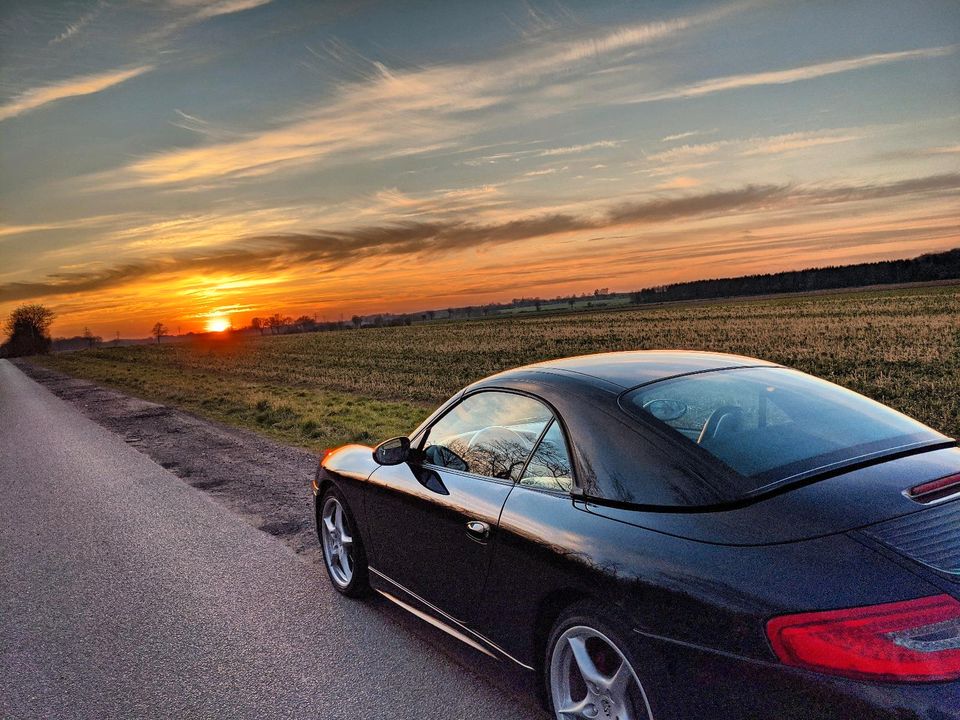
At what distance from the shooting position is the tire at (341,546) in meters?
4.36

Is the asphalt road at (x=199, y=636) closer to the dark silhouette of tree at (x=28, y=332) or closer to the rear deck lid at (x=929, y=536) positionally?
the rear deck lid at (x=929, y=536)

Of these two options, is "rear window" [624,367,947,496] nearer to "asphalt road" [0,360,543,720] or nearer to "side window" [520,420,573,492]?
"side window" [520,420,573,492]

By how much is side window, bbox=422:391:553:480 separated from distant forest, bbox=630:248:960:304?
97.4 metres

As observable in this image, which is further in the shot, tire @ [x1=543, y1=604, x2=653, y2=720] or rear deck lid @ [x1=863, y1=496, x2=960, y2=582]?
tire @ [x1=543, y1=604, x2=653, y2=720]

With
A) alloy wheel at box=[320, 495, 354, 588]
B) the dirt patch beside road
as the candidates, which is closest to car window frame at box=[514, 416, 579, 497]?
alloy wheel at box=[320, 495, 354, 588]

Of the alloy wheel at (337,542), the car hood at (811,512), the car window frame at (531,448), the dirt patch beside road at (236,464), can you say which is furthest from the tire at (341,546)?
the car hood at (811,512)

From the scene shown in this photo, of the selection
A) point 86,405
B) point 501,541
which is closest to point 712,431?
point 501,541

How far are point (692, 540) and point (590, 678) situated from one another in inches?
26.1

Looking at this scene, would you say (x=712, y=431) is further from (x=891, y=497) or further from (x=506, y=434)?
(x=506, y=434)

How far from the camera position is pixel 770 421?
2773 millimetres

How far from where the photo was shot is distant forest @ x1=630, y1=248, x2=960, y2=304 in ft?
297

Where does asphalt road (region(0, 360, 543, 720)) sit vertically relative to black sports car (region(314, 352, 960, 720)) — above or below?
below

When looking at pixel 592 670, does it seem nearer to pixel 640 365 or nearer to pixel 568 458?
pixel 568 458

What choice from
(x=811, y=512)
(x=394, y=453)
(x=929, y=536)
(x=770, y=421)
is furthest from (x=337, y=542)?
(x=929, y=536)
